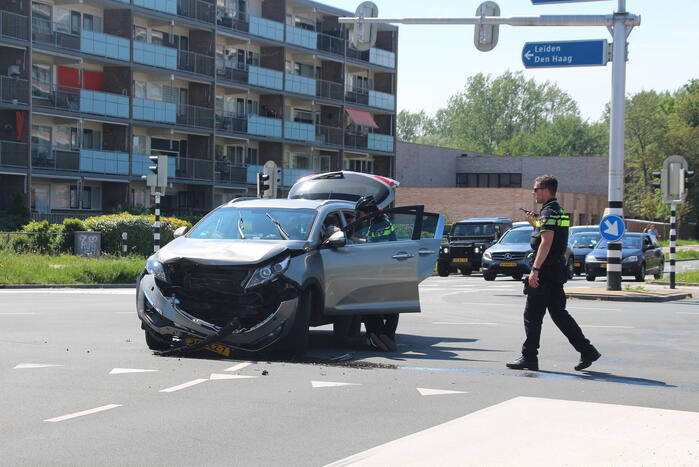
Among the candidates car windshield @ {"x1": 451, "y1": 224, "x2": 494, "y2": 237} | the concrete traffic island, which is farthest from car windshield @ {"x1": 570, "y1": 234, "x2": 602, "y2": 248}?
the concrete traffic island

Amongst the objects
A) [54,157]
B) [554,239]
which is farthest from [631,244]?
[54,157]

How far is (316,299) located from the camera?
36.9ft

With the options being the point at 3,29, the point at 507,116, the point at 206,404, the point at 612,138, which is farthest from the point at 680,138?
the point at 206,404

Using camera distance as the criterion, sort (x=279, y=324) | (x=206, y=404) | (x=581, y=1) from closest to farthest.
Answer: (x=206, y=404), (x=279, y=324), (x=581, y=1)

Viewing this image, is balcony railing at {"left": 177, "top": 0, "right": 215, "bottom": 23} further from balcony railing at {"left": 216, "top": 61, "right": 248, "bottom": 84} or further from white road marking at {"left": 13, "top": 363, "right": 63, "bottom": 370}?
white road marking at {"left": 13, "top": 363, "right": 63, "bottom": 370}

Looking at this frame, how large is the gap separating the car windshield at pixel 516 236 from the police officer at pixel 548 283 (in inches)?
835

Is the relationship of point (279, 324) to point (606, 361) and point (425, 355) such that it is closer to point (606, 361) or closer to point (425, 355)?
point (425, 355)

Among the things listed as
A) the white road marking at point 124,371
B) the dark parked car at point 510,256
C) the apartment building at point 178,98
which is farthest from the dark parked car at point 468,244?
the white road marking at point 124,371

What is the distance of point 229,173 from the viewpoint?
56.8 metres

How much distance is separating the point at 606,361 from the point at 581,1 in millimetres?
13212

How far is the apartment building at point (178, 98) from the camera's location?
1820 inches

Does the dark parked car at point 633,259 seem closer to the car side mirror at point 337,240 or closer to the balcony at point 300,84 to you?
the car side mirror at point 337,240

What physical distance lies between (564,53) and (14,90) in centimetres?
2896

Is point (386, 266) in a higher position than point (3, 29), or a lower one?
lower
